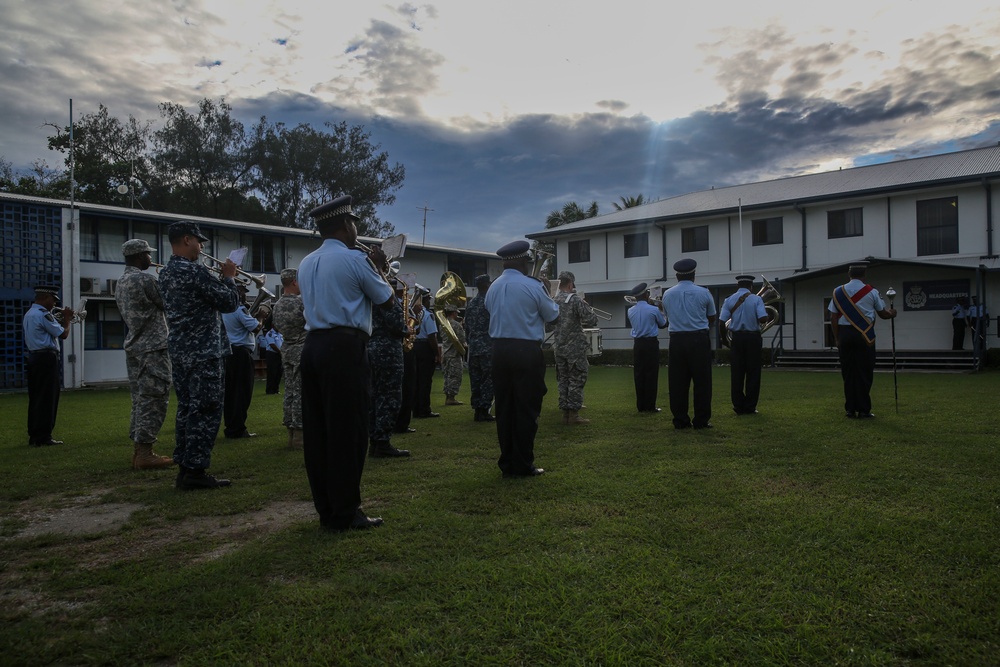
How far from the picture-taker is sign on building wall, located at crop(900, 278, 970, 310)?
22.1 metres

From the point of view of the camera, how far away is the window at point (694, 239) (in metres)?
28.4

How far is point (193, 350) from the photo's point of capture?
564cm

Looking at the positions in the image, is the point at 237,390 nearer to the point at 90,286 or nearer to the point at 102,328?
the point at 90,286

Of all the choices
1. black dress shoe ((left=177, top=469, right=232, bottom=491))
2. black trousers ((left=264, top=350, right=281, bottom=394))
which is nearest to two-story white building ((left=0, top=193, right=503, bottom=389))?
black trousers ((left=264, top=350, right=281, bottom=394))

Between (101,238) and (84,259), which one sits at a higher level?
(101,238)

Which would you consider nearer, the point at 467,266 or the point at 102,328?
the point at 102,328

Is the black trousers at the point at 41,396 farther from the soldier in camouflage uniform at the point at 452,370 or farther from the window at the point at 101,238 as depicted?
the window at the point at 101,238

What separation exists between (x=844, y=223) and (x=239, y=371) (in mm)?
23284

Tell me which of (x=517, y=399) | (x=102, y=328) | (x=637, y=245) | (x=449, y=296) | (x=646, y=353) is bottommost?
(x=517, y=399)

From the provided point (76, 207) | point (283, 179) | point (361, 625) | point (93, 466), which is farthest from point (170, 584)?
point (283, 179)

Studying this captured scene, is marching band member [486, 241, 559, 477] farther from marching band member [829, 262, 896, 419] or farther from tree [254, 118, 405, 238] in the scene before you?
tree [254, 118, 405, 238]

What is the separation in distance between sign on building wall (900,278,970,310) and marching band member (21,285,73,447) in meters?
24.5

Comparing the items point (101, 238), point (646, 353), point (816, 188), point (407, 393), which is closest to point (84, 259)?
point (101, 238)

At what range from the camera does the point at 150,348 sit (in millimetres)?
6430
